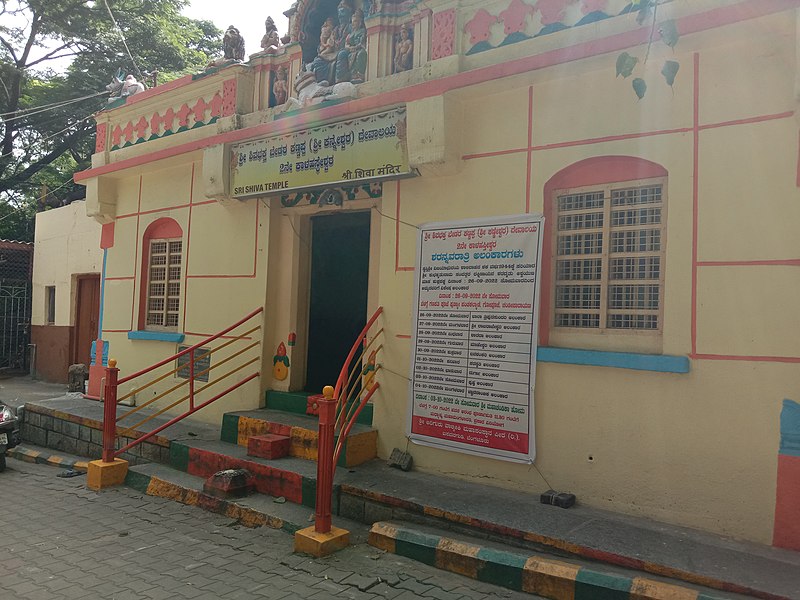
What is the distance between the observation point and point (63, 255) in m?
12.8

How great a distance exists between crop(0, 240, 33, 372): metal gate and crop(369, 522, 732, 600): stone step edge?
12.7m

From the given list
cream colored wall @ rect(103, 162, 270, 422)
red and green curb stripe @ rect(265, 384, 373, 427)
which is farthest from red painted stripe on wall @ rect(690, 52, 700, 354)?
cream colored wall @ rect(103, 162, 270, 422)

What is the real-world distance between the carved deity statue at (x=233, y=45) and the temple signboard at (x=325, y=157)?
150 cm

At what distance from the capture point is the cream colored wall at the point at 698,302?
405cm

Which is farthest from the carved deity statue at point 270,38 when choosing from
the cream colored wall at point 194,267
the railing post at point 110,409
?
the railing post at point 110,409

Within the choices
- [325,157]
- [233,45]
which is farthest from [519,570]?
[233,45]

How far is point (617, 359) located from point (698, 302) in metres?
0.69

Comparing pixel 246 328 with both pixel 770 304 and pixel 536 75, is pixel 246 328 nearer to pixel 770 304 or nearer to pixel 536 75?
pixel 536 75

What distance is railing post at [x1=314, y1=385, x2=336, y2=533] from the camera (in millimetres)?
4516

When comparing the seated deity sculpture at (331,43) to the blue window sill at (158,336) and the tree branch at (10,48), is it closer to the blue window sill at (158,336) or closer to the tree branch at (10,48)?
the blue window sill at (158,336)

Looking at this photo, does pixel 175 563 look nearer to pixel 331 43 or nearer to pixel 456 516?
pixel 456 516

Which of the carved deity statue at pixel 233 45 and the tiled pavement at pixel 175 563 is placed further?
the carved deity statue at pixel 233 45

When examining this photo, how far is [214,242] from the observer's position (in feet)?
25.6

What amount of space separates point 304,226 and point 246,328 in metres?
1.42
